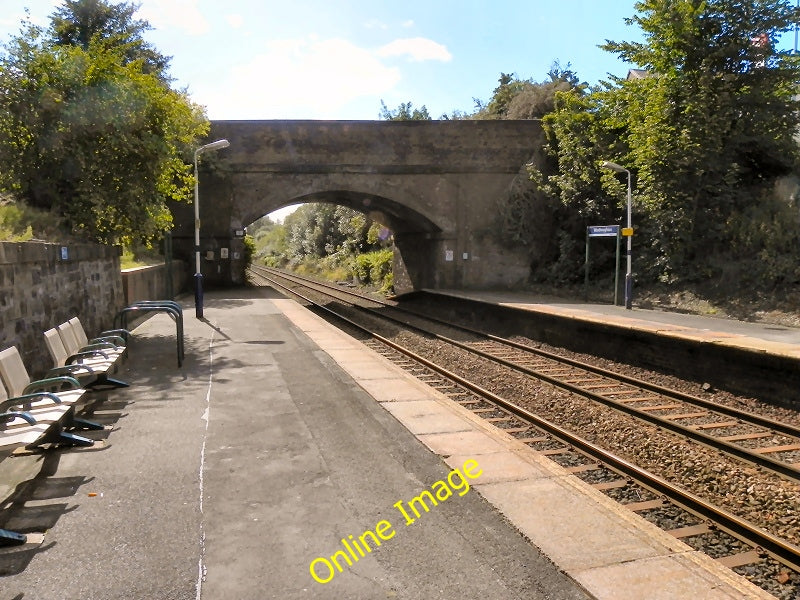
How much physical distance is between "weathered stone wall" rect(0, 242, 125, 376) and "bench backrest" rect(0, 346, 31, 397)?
1022mm

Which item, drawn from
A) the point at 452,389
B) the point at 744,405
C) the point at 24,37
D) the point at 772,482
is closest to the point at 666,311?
the point at 744,405

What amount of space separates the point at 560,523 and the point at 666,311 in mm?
15169

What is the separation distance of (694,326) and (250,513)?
12006 mm

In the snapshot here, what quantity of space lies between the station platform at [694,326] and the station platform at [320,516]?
246 inches

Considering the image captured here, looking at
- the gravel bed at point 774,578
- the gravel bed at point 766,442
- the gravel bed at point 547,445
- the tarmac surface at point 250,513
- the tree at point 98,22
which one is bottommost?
the gravel bed at point 766,442

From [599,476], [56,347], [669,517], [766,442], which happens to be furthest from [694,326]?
[56,347]

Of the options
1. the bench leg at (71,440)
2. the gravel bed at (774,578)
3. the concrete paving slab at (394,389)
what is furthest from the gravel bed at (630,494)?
the bench leg at (71,440)

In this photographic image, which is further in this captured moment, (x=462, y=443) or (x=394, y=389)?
(x=394, y=389)

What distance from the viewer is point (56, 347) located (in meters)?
6.99

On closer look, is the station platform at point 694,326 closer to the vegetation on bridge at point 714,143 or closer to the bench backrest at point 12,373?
the vegetation on bridge at point 714,143

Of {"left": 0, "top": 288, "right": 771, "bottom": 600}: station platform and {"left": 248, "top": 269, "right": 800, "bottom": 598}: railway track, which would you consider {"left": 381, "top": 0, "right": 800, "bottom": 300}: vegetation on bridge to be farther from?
{"left": 0, "top": 288, "right": 771, "bottom": 600}: station platform

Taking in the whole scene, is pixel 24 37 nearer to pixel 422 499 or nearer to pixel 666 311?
pixel 422 499

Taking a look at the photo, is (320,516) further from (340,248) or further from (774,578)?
(340,248)

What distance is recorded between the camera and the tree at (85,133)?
11.1m
